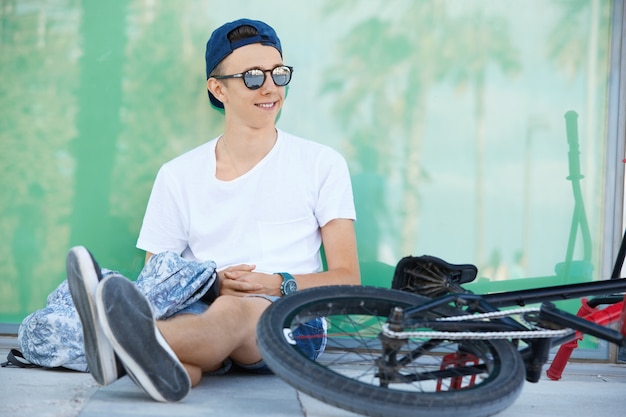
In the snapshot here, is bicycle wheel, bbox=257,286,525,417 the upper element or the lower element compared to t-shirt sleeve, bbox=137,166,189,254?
lower

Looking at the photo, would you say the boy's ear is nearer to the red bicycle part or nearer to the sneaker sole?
the sneaker sole

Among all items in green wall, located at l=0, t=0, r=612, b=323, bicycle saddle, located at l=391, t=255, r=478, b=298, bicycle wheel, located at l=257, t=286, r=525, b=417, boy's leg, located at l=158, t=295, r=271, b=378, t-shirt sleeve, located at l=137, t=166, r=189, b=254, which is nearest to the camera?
bicycle wheel, located at l=257, t=286, r=525, b=417

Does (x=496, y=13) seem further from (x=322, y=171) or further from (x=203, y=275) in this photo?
(x=203, y=275)

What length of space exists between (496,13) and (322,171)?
1.09m

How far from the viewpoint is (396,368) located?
2.53m

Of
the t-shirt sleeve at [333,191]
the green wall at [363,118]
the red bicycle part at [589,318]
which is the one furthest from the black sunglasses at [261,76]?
the red bicycle part at [589,318]

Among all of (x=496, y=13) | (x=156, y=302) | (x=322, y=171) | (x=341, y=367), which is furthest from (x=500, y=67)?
(x=156, y=302)

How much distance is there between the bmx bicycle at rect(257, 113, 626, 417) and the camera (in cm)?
234

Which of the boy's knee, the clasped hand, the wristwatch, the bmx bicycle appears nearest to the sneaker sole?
the bmx bicycle

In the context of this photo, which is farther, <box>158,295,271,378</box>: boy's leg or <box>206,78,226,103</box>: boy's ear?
<box>206,78,226,103</box>: boy's ear

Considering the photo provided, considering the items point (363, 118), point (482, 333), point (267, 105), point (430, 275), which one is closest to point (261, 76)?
point (267, 105)

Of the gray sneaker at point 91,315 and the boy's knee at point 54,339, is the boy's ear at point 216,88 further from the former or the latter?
the gray sneaker at point 91,315

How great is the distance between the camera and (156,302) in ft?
10.1

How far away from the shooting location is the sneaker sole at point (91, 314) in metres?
2.66
